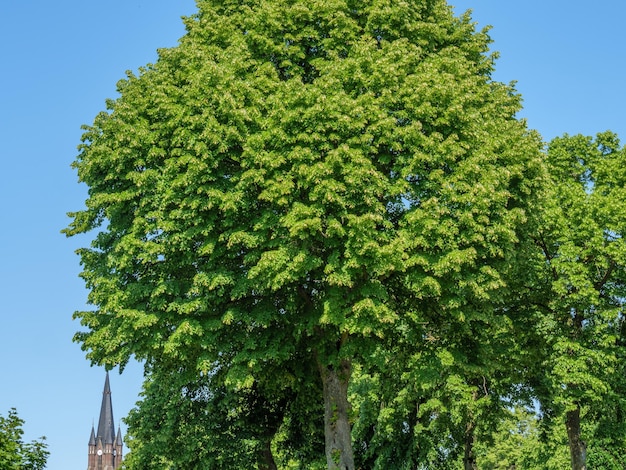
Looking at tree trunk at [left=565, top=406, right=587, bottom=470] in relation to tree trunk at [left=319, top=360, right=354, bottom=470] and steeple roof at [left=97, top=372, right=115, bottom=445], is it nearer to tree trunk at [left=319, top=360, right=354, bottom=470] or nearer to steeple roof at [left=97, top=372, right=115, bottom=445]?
tree trunk at [left=319, top=360, right=354, bottom=470]

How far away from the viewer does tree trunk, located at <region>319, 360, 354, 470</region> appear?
26.0 metres

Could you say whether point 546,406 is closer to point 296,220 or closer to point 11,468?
point 296,220

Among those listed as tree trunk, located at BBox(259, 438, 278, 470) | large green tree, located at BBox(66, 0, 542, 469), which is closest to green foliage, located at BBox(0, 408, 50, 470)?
large green tree, located at BBox(66, 0, 542, 469)

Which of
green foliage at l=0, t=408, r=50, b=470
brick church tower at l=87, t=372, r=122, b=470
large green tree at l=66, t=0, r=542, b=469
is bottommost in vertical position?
green foliage at l=0, t=408, r=50, b=470

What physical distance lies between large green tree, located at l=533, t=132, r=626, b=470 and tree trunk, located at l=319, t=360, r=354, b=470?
9849mm

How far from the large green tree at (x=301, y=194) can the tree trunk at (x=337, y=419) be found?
0.07 m

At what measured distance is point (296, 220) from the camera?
2342cm

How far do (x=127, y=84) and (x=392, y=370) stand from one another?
16228 mm

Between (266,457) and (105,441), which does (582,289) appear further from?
(105,441)

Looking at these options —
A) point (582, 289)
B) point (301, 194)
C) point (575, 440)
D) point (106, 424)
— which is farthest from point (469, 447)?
point (106, 424)

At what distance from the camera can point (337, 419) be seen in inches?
1031

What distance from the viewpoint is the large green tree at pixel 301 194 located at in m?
23.7

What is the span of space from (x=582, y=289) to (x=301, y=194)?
1407cm

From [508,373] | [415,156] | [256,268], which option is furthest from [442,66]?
[508,373]
